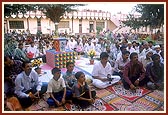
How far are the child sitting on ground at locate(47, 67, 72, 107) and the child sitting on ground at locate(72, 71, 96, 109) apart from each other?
15 cm

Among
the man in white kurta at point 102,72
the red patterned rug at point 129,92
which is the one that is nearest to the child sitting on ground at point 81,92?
the man in white kurta at point 102,72

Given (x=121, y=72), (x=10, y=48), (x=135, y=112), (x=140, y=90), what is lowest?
(x=135, y=112)

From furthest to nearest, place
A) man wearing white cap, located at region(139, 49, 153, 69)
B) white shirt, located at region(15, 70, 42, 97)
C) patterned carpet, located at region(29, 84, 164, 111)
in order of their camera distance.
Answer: man wearing white cap, located at region(139, 49, 153, 69) → patterned carpet, located at region(29, 84, 164, 111) → white shirt, located at region(15, 70, 42, 97)

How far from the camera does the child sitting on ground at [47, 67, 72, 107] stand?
3.56m

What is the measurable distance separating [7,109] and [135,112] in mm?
2322

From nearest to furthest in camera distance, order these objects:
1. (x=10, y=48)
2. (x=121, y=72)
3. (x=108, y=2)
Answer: (x=108, y=2), (x=10, y=48), (x=121, y=72)

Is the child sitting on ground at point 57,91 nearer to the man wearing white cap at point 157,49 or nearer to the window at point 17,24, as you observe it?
the window at point 17,24

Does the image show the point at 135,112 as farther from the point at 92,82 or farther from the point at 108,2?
the point at 108,2

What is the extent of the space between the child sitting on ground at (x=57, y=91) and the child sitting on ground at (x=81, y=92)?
5.8 inches

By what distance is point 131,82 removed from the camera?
13.1ft

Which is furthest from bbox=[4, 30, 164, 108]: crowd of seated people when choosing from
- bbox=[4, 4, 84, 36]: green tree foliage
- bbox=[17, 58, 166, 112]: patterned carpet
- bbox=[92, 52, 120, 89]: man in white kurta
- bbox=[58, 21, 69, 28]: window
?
bbox=[4, 4, 84, 36]: green tree foliage

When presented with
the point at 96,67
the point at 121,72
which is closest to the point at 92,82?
the point at 96,67

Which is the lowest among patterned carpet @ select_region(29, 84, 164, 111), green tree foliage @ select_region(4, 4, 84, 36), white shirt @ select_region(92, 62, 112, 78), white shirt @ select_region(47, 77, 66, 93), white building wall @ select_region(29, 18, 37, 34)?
patterned carpet @ select_region(29, 84, 164, 111)

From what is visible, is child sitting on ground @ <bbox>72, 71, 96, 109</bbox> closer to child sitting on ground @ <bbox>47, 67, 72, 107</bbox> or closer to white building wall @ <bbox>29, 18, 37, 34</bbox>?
child sitting on ground @ <bbox>47, 67, 72, 107</bbox>
